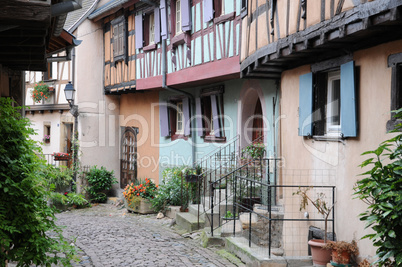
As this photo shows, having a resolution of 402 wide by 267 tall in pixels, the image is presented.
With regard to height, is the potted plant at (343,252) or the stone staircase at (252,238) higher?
the potted plant at (343,252)

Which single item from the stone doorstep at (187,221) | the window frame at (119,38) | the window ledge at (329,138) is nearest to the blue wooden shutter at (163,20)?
the window frame at (119,38)

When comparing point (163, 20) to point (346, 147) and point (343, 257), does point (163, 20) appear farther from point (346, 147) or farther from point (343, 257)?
point (343, 257)

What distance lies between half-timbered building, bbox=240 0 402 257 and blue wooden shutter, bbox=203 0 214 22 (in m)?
2.51

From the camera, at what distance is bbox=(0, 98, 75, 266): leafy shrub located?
15.4 feet

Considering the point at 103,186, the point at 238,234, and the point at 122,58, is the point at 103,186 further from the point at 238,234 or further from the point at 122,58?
the point at 238,234

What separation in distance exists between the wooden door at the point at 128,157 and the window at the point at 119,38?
8.76ft

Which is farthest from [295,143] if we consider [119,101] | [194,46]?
[119,101]

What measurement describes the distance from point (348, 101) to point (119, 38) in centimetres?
1178

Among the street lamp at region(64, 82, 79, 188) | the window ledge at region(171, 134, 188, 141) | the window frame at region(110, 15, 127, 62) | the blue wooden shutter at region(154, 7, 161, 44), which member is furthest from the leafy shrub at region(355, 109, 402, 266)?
the street lamp at region(64, 82, 79, 188)

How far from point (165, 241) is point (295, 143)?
3.47m

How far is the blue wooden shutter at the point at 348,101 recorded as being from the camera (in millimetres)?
6199

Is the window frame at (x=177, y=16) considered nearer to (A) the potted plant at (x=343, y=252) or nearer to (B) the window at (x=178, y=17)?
(B) the window at (x=178, y=17)

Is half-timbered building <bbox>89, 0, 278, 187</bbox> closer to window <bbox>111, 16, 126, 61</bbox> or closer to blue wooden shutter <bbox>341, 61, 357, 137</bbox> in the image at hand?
window <bbox>111, 16, 126, 61</bbox>

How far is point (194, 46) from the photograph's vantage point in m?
12.1
